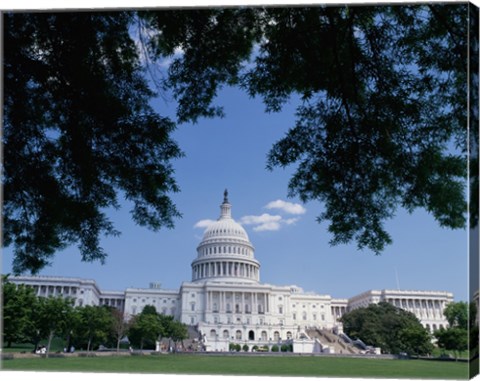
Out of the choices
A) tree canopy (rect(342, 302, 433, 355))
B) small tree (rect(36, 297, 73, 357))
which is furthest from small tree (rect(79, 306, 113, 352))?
tree canopy (rect(342, 302, 433, 355))

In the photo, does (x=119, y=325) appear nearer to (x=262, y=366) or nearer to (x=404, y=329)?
(x=262, y=366)

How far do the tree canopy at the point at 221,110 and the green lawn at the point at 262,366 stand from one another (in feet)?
5.21

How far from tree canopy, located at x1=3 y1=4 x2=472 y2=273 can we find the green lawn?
5.21 ft

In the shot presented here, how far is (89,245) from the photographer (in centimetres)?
756

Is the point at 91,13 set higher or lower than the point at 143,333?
higher

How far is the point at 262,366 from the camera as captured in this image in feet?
25.6

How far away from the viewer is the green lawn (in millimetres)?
6805

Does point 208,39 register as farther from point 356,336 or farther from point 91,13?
point 356,336

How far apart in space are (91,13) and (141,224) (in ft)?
10.1

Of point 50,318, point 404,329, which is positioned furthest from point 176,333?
point 404,329

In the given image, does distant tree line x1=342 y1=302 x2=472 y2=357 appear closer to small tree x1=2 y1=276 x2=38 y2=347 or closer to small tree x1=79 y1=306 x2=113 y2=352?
small tree x1=79 y1=306 x2=113 y2=352

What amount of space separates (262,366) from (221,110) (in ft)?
12.7

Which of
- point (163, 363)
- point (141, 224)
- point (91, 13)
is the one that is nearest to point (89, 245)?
point (141, 224)

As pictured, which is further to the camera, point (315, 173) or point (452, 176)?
point (315, 173)
